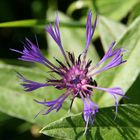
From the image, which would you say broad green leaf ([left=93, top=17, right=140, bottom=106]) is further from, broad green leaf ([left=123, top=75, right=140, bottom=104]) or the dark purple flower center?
the dark purple flower center

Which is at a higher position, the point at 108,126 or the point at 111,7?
the point at 111,7

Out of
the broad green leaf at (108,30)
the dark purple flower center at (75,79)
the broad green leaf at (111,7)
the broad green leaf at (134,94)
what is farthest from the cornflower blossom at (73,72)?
the broad green leaf at (111,7)

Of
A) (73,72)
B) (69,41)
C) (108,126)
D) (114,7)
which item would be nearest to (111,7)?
(114,7)

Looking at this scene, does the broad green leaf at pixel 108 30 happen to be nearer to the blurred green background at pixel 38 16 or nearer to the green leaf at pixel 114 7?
the blurred green background at pixel 38 16

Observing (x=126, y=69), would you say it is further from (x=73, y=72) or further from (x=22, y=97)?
(x=22, y=97)

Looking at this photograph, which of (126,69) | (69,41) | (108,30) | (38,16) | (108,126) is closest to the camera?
(108,126)

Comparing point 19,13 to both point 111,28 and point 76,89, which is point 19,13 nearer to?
point 111,28
